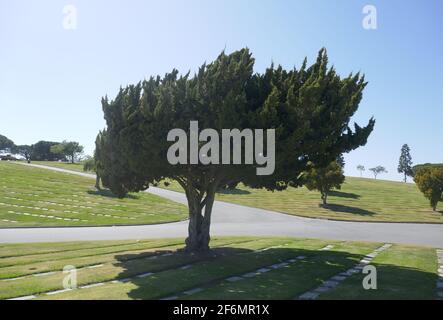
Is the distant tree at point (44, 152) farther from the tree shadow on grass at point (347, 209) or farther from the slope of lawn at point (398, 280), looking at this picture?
the slope of lawn at point (398, 280)

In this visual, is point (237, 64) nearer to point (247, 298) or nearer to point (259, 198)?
point (247, 298)

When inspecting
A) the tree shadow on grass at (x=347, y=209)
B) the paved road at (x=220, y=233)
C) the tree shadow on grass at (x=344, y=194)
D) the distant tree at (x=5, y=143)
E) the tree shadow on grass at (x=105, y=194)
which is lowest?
the tree shadow on grass at (x=347, y=209)

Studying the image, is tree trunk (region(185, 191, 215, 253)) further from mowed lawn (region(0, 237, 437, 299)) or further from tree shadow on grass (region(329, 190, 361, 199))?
tree shadow on grass (region(329, 190, 361, 199))

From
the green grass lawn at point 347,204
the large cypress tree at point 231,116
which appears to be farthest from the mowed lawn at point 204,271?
the green grass lawn at point 347,204

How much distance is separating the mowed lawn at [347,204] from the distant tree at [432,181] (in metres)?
2.62

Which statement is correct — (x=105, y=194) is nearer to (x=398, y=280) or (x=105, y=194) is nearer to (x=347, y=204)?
(x=347, y=204)

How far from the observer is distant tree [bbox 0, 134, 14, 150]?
164875 millimetres

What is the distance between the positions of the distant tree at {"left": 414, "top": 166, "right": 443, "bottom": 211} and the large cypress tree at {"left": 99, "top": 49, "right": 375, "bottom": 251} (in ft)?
130

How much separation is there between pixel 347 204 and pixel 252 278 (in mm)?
50151

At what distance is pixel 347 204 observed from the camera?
61344mm

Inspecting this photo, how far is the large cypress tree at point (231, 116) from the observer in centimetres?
1664

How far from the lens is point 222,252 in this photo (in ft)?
67.2

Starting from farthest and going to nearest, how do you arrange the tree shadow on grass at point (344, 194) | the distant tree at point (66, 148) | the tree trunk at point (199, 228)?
the distant tree at point (66, 148) → the tree shadow on grass at point (344, 194) → the tree trunk at point (199, 228)
